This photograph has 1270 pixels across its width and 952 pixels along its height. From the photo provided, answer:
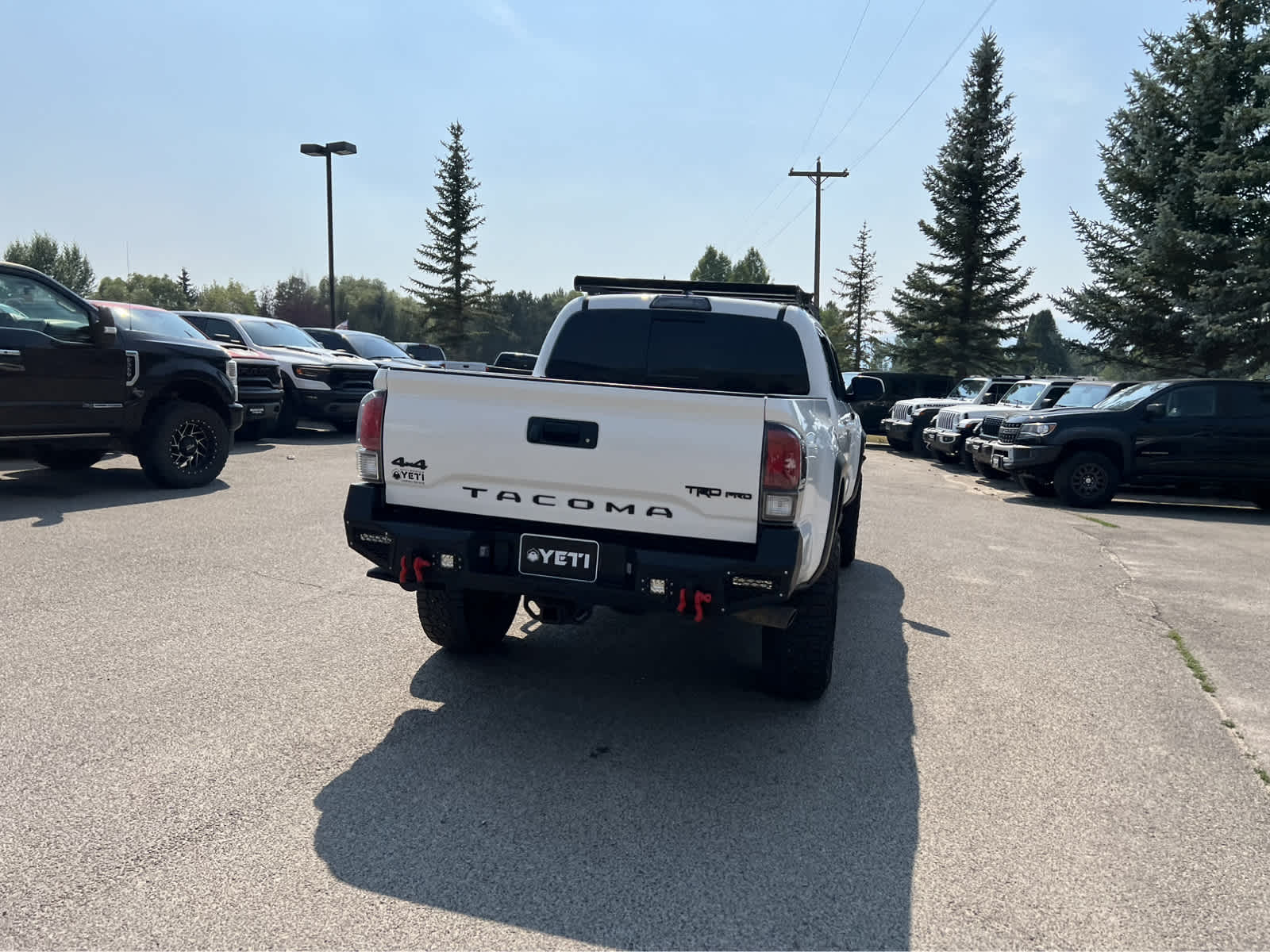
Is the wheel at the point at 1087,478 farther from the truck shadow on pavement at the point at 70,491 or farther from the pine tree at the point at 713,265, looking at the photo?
the pine tree at the point at 713,265

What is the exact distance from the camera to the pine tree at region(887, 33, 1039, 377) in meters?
39.6

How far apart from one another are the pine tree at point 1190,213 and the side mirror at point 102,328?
2034 centimetres

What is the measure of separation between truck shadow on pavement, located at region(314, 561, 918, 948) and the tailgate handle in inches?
49.8

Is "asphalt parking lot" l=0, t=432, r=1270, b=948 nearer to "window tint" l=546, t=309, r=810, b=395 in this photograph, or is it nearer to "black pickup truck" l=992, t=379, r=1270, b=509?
"window tint" l=546, t=309, r=810, b=395

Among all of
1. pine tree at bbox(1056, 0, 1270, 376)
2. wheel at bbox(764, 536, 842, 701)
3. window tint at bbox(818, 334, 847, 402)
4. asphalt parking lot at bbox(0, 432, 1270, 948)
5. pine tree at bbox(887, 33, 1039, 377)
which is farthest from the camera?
pine tree at bbox(887, 33, 1039, 377)

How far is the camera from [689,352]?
5.59 m

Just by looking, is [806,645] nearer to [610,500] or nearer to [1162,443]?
[610,500]

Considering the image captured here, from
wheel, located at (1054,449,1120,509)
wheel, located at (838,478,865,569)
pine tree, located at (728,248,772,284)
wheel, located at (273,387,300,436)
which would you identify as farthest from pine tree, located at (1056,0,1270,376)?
pine tree, located at (728,248,772,284)

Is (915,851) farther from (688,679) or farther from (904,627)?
(904,627)

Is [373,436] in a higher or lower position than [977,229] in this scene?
lower

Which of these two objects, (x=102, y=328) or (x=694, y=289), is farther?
(x=102, y=328)

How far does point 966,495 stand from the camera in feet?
46.6

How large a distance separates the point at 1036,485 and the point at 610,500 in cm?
1218

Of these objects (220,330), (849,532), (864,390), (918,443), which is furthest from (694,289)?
(918,443)
